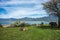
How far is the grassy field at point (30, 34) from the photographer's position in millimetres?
2078

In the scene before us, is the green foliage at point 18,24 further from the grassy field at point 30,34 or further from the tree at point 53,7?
the tree at point 53,7

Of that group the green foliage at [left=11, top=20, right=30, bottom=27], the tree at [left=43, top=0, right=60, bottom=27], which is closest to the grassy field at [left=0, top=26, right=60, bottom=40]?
the green foliage at [left=11, top=20, right=30, bottom=27]

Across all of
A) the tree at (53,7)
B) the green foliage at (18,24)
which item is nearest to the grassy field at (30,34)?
the green foliage at (18,24)

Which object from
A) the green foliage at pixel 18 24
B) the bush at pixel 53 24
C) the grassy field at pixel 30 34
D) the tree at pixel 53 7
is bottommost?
the grassy field at pixel 30 34

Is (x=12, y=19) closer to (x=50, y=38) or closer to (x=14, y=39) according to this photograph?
(x=14, y=39)

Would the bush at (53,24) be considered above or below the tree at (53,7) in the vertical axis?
below

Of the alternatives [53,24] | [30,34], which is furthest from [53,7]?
[30,34]

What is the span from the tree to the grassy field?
28 cm

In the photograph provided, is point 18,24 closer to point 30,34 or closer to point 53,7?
point 30,34

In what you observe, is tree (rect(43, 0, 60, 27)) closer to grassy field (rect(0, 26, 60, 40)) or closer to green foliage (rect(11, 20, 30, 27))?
grassy field (rect(0, 26, 60, 40))

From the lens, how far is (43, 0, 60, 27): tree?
2118 millimetres

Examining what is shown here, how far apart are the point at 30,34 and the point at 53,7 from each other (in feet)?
1.86

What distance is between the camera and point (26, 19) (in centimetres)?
213

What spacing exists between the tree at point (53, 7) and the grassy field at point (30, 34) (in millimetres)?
282
